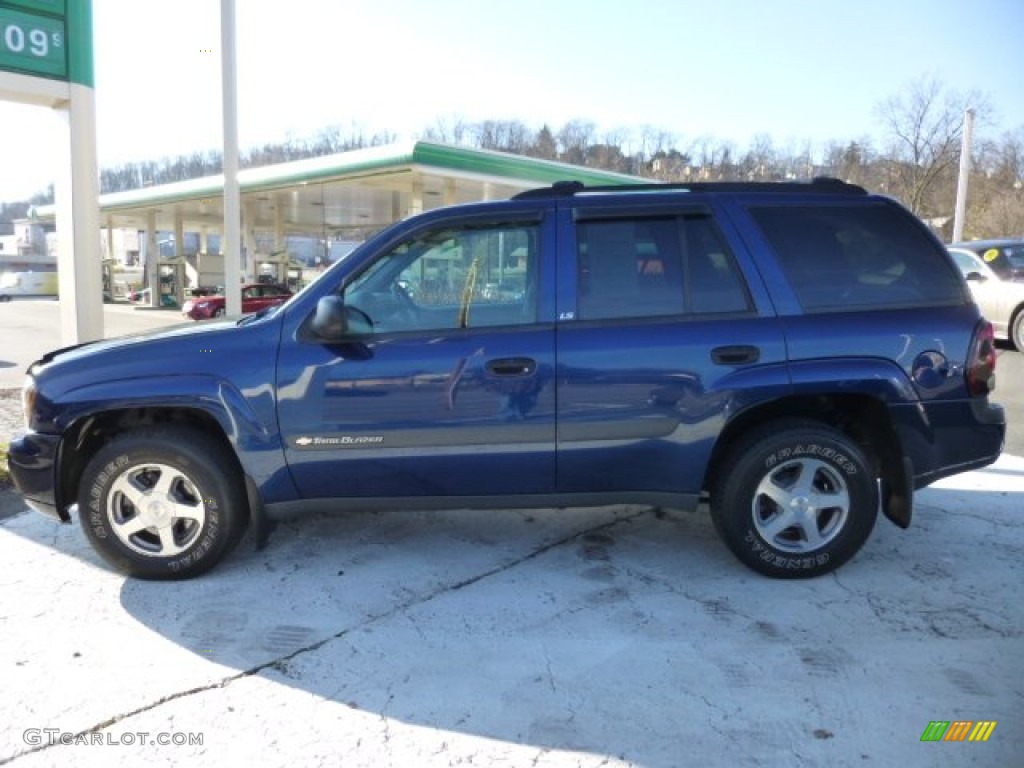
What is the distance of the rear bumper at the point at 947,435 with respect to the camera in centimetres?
378

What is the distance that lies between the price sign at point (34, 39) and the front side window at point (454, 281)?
5219 mm

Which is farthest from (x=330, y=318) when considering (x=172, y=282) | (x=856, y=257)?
(x=172, y=282)

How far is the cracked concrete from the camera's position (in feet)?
8.73

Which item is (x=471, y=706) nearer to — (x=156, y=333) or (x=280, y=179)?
(x=156, y=333)

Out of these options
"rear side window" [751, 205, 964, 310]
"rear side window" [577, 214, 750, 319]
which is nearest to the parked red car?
A: "rear side window" [577, 214, 750, 319]

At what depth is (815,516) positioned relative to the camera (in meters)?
3.85

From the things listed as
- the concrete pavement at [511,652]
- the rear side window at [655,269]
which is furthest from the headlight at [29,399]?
the rear side window at [655,269]

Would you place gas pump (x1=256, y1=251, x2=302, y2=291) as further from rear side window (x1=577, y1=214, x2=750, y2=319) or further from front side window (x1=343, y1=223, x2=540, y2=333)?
rear side window (x1=577, y1=214, x2=750, y2=319)

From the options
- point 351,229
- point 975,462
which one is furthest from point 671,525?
point 351,229

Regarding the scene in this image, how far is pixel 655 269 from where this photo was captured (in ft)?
12.5

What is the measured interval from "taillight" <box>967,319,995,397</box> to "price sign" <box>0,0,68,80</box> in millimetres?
7606

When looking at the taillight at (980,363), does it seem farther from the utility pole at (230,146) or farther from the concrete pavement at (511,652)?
the utility pole at (230,146)

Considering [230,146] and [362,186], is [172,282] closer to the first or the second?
[362,186]

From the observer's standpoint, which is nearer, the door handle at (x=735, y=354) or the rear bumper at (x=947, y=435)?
the door handle at (x=735, y=354)
